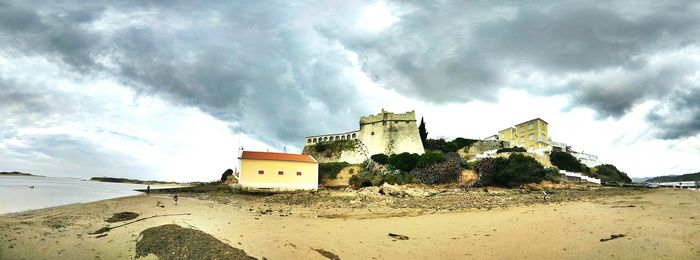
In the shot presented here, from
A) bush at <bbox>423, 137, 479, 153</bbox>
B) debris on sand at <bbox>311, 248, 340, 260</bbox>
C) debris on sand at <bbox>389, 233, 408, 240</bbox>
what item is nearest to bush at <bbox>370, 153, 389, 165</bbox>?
bush at <bbox>423, 137, 479, 153</bbox>

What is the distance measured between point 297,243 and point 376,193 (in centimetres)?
1703

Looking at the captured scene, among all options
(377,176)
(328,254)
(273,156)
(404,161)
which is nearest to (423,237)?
(328,254)

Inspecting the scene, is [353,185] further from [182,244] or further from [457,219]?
[182,244]

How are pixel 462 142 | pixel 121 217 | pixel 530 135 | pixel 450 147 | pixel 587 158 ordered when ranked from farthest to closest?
pixel 530 135 < pixel 587 158 < pixel 462 142 < pixel 450 147 < pixel 121 217

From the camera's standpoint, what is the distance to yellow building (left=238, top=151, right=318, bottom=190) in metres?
36.0

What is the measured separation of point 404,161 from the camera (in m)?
42.5

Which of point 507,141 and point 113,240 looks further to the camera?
point 507,141

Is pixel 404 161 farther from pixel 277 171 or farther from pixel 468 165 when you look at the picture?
pixel 277 171

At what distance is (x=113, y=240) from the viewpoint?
9820mm

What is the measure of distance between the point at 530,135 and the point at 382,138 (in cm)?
2742

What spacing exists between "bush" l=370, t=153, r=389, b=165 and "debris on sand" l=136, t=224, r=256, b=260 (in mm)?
35760

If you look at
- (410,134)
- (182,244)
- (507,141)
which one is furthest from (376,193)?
(507,141)

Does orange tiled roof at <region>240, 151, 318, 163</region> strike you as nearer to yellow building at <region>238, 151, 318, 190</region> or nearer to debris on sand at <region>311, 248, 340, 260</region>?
yellow building at <region>238, 151, 318, 190</region>

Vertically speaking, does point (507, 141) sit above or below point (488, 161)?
above
